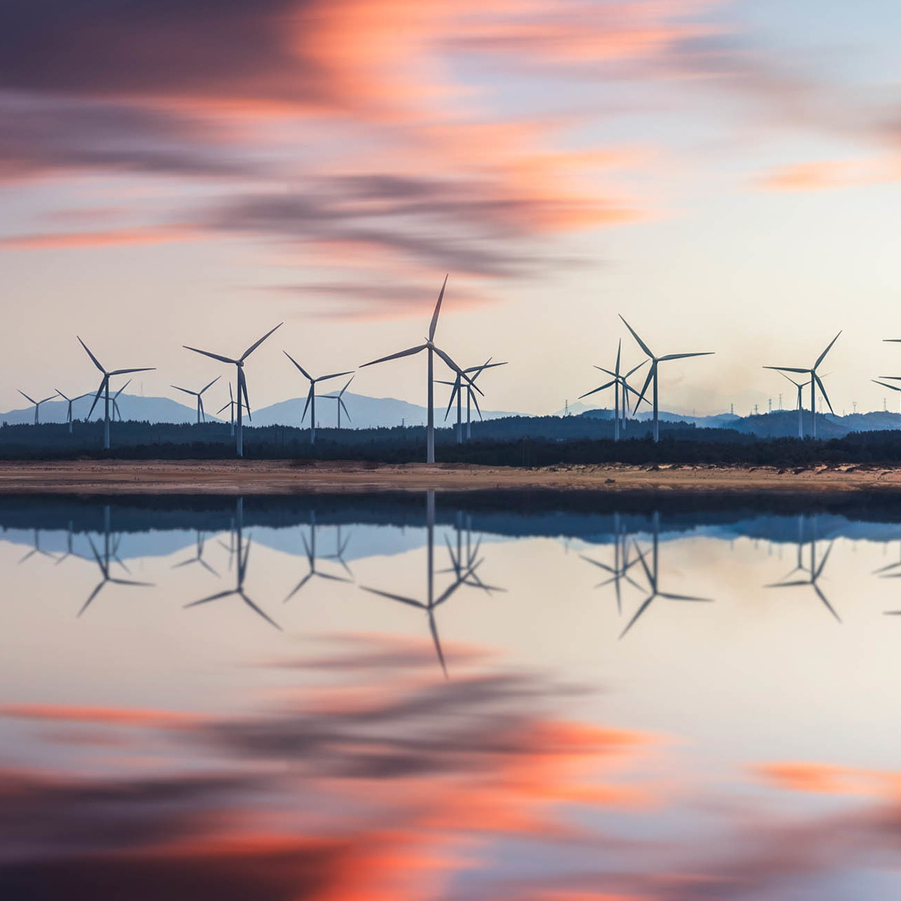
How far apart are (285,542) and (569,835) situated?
26969 mm

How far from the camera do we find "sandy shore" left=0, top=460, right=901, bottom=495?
74312 millimetres

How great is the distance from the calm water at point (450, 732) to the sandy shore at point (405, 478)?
45004 millimetres

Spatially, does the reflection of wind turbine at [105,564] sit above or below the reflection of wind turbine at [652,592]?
above

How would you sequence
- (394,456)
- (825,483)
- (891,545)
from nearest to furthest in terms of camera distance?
1. (891,545)
2. (825,483)
3. (394,456)

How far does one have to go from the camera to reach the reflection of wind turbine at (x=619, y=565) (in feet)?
84.4

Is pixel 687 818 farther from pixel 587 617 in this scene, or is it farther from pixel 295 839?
pixel 587 617

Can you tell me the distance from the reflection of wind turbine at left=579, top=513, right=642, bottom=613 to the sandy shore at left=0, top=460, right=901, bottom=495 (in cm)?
3584

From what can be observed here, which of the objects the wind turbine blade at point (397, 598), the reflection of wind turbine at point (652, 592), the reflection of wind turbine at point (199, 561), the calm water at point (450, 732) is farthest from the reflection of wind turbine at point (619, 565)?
the reflection of wind turbine at point (199, 561)

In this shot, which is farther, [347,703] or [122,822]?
[347,703]

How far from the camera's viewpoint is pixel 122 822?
10078 millimetres

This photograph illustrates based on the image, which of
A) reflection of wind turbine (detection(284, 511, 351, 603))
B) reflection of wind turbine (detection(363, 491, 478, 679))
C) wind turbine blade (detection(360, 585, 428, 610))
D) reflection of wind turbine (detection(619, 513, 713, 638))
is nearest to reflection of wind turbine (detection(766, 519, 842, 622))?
reflection of wind turbine (detection(619, 513, 713, 638))

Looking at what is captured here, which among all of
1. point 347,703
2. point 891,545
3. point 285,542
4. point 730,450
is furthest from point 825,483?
point 347,703

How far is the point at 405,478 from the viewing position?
8875 cm

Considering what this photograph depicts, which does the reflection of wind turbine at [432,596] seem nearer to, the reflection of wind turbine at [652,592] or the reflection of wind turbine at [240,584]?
the reflection of wind turbine at [240,584]
